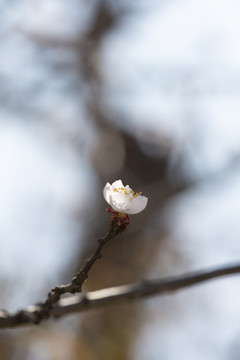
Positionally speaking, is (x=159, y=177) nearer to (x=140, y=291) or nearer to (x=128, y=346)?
(x=128, y=346)

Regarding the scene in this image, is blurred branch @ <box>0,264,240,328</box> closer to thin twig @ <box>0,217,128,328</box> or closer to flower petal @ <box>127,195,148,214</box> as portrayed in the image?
thin twig @ <box>0,217,128,328</box>

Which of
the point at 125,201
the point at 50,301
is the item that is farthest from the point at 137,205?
Result: the point at 50,301

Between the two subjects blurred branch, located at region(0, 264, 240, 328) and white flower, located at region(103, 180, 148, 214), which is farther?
white flower, located at region(103, 180, 148, 214)

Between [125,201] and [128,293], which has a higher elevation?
[125,201]

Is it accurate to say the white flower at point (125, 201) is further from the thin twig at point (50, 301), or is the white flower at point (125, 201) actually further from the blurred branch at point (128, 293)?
the blurred branch at point (128, 293)

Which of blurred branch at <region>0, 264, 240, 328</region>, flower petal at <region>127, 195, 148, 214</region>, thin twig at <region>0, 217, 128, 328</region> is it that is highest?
flower petal at <region>127, 195, 148, 214</region>

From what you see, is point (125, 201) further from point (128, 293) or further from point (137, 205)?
point (128, 293)

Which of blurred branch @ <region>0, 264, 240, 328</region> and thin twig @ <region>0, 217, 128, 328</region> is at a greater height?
thin twig @ <region>0, 217, 128, 328</region>

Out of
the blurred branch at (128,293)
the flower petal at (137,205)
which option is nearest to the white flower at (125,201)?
the flower petal at (137,205)

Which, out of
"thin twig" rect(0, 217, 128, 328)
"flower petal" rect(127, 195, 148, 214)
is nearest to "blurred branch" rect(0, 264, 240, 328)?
"thin twig" rect(0, 217, 128, 328)
